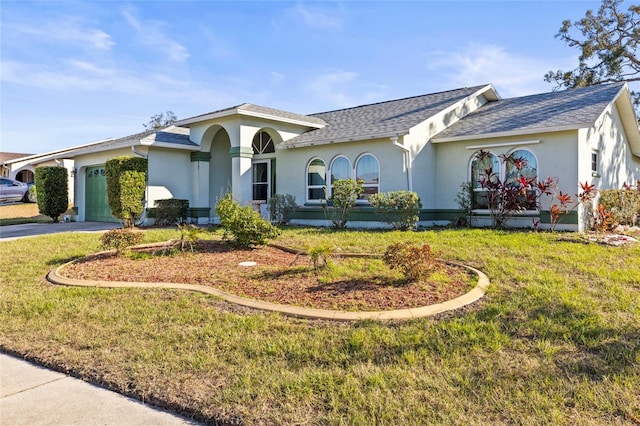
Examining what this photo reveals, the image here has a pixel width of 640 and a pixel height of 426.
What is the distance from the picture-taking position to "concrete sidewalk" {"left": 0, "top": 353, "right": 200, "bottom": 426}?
3133 millimetres

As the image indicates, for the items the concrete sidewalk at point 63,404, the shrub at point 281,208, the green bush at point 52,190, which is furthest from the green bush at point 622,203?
the green bush at point 52,190

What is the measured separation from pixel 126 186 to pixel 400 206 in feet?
31.2

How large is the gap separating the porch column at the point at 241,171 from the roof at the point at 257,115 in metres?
1.26

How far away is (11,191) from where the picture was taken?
96.1ft

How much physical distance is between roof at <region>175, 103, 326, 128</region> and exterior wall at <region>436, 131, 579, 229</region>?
18.1 ft

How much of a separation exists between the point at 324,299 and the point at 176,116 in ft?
143

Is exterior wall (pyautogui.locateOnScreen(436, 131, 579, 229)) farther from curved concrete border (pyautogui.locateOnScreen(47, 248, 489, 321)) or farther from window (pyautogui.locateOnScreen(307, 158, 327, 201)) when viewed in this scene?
curved concrete border (pyautogui.locateOnScreen(47, 248, 489, 321))

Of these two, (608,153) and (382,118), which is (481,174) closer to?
(382,118)

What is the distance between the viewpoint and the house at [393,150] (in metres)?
12.5

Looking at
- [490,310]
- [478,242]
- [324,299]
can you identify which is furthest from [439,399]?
[478,242]

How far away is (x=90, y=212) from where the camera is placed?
62.6ft

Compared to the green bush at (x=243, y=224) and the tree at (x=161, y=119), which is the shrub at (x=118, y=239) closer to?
the green bush at (x=243, y=224)

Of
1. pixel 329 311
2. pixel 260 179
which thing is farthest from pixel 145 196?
pixel 329 311

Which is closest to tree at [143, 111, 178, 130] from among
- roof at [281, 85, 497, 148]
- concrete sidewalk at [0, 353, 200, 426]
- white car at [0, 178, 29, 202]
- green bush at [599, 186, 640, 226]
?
white car at [0, 178, 29, 202]
